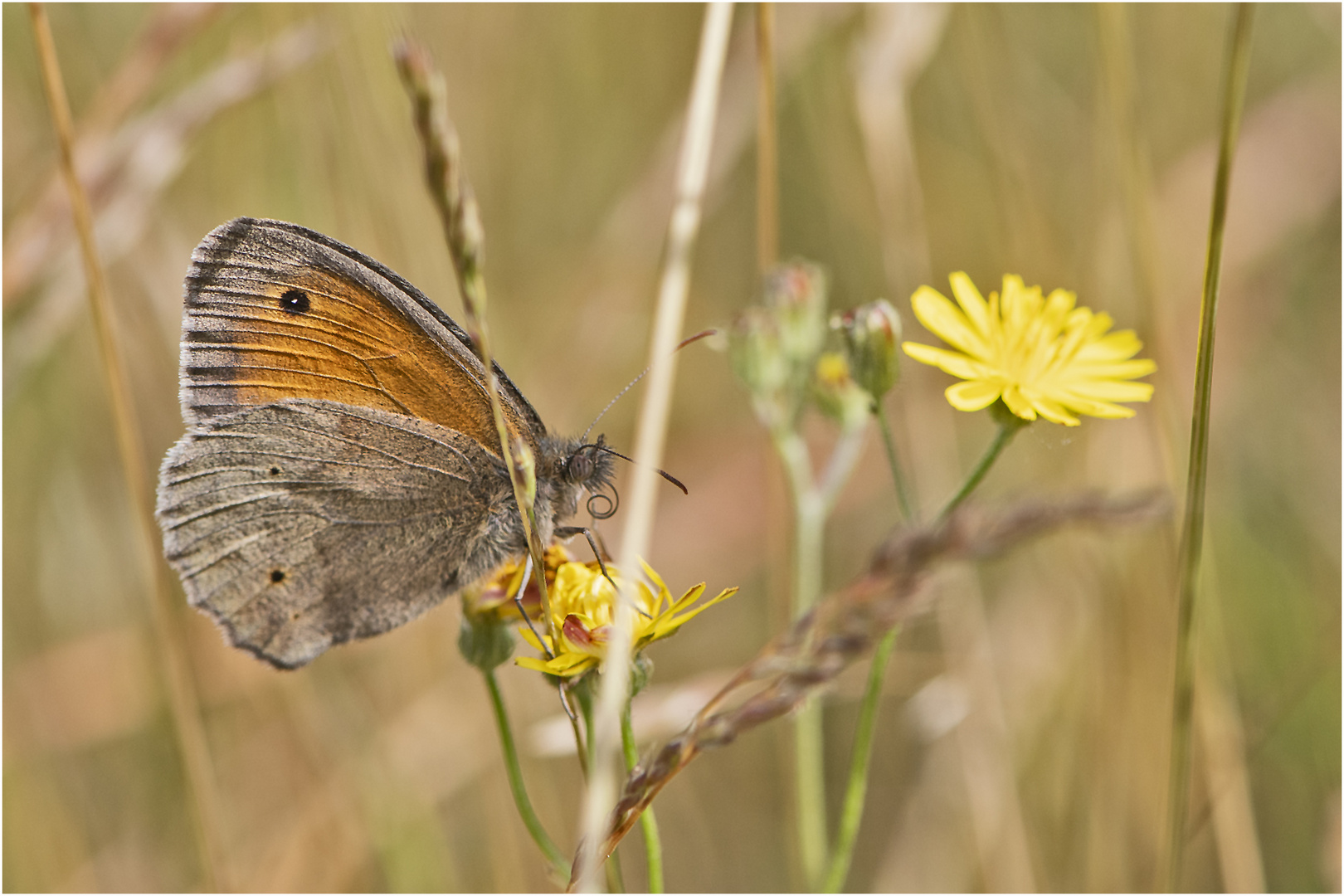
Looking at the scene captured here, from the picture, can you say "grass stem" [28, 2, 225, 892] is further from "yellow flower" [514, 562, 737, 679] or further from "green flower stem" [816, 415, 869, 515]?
"green flower stem" [816, 415, 869, 515]

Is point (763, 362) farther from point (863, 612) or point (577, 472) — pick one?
point (863, 612)

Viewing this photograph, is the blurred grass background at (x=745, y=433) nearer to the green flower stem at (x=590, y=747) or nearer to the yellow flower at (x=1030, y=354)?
the yellow flower at (x=1030, y=354)

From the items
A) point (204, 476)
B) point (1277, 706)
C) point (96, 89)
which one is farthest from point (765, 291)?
point (96, 89)

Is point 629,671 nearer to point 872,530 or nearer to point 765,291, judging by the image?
point 765,291

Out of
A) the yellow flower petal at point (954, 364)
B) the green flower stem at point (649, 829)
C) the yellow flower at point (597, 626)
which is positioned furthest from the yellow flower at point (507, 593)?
the yellow flower petal at point (954, 364)

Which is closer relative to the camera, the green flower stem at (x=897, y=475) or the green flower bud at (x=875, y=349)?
the green flower stem at (x=897, y=475)

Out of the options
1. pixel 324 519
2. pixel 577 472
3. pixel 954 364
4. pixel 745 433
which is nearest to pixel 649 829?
pixel 577 472

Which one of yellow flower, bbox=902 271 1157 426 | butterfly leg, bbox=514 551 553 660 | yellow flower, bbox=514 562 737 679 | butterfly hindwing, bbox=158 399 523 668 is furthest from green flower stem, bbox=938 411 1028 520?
butterfly hindwing, bbox=158 399 523 668
